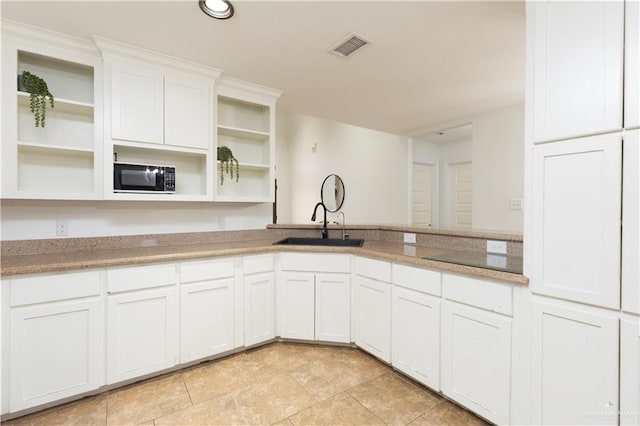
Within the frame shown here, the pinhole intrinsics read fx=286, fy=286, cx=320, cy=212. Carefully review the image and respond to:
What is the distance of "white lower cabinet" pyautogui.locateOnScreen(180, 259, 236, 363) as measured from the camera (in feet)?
6.91

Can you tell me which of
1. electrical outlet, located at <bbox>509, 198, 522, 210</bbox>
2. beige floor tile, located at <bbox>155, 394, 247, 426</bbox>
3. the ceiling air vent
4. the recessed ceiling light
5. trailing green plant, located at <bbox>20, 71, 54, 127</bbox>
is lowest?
beige floor tile, located at <bbox>155, 394, 247, 426</bbox>

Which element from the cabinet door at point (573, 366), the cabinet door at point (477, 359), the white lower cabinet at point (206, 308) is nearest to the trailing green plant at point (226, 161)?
the white lower cabinet at point (206, 308)

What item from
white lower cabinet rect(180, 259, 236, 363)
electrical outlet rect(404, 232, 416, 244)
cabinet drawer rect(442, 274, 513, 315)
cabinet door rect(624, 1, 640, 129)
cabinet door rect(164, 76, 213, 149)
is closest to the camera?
cabinet door rect(624, 1, 640, 129)

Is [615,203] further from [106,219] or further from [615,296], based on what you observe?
[106,219]

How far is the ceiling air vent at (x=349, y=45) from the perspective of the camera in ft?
6.39

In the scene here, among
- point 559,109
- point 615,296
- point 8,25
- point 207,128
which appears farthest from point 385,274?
point 8,25

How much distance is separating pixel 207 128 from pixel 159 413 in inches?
81.7

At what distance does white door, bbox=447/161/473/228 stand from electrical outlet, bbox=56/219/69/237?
538 centimetres

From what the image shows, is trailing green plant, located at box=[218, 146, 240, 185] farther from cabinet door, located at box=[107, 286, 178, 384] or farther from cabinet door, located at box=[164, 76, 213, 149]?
cabinet door, located at box=[107, 286, 178, 384]

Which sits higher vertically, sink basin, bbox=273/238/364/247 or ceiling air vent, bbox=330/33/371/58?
ceiling air vent, bbox=330/33/371/58

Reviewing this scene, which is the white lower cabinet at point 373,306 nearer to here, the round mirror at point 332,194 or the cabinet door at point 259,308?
the cabinet door at point 259,308

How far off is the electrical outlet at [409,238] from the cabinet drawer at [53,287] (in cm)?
238

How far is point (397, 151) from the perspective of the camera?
4.62 meters

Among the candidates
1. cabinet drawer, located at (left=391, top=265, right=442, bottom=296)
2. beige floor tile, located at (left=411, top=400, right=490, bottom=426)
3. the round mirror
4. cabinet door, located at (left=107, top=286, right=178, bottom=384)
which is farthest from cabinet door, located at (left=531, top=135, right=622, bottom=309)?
the round mirror
